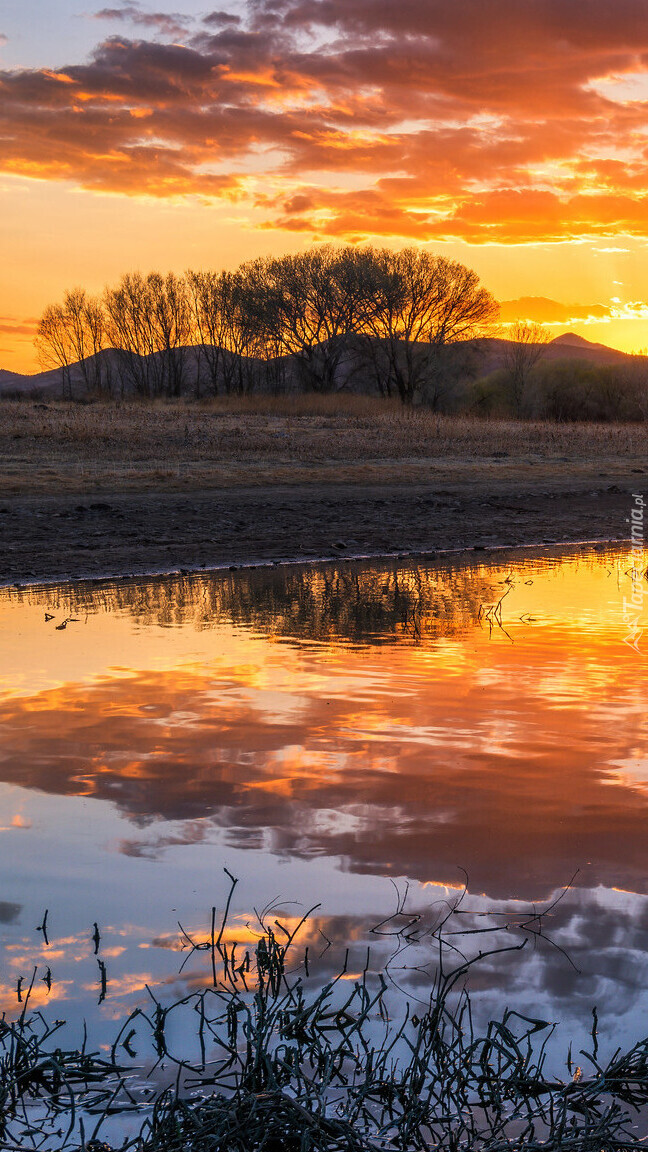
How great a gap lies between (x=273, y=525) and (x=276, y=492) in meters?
3.26

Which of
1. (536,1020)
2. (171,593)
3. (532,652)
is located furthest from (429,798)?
(171,593)

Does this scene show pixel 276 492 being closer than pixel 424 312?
Yes

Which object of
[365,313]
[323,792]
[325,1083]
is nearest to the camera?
[325,1083]

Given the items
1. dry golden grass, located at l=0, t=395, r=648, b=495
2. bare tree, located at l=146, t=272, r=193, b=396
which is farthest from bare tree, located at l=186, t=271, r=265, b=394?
dry golden grass, located at l=0, t=395, r=648, b=495

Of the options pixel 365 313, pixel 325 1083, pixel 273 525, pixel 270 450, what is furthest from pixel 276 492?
pixel 365 313

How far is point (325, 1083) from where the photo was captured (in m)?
3.05

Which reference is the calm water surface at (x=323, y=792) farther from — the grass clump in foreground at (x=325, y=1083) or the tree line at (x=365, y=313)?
the tree line at (x=365, y=313)

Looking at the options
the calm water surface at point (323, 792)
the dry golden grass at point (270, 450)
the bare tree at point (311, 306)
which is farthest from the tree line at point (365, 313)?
the calm water surface at point (323, 792)

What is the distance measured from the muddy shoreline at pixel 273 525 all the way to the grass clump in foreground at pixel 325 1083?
11924mm

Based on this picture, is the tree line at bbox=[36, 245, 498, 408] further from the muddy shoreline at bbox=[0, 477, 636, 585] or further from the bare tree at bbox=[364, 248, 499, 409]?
the muddy shoreline at bbox=[0, 477, 636, 585]

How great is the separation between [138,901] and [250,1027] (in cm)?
137

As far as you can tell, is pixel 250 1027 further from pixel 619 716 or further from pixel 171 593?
pixel 171 593

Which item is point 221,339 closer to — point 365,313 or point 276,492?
point 365,313

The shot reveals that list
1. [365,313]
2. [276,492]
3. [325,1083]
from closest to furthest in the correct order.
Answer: [325,1083] → [276,492] → [365,313]
